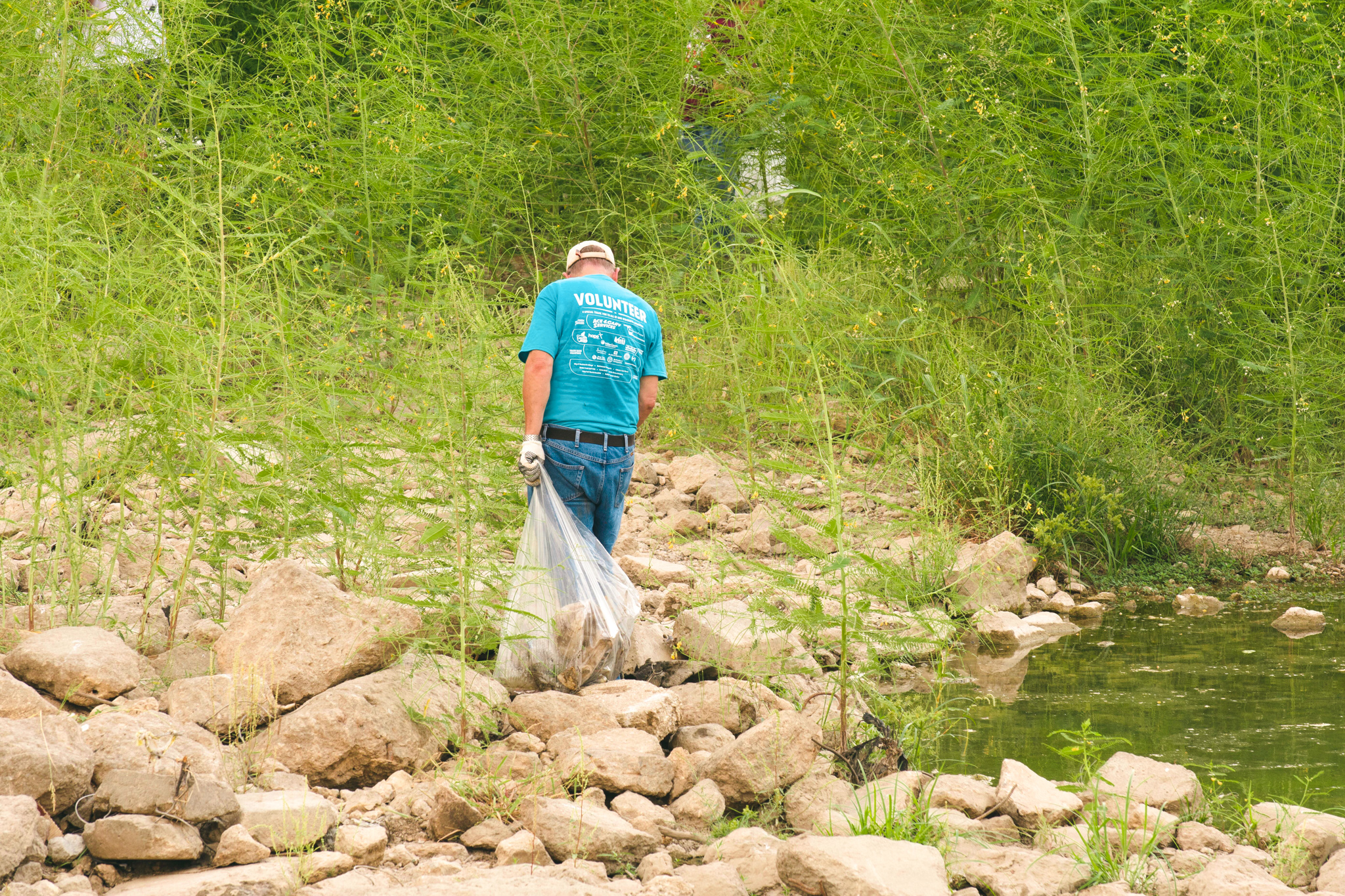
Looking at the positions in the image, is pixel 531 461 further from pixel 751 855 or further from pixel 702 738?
pixel 751 855

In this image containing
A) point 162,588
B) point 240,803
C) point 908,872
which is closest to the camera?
point 908,872

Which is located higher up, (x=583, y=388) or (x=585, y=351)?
(x=585, y=351)

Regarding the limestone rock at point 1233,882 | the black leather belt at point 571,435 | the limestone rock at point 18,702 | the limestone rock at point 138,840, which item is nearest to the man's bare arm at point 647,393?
the black leather belt at point 571,435

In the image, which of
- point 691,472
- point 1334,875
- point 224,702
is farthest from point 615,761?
point 691,472

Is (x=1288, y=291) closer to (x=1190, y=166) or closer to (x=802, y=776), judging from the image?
(x=1190, y=166)

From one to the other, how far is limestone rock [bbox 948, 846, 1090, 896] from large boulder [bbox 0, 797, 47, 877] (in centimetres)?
204

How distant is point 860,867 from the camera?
2412 mm

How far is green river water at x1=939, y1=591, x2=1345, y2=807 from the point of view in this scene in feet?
12.4

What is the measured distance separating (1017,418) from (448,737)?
154 inches

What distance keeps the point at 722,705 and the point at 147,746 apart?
1684mm

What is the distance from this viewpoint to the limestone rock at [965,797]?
316 cm

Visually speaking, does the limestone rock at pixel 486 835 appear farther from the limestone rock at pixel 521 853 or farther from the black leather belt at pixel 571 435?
the black leather belt at pixel 571 435

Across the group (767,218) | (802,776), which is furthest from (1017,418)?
(802,776)

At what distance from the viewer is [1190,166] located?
22.5 ft
